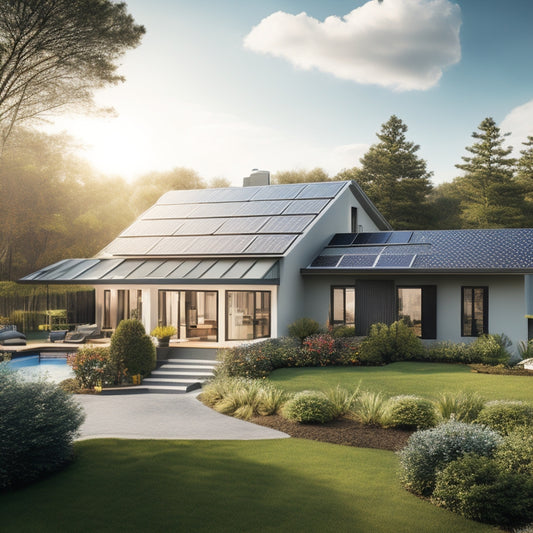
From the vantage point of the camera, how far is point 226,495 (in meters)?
7.56

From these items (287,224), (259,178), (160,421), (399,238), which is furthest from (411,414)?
(259,178)

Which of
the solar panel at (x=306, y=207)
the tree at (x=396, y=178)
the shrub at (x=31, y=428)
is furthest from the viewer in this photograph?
the tree at (x=396, y=178)

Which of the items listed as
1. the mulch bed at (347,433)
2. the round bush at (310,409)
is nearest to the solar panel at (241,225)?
the round bush at (310,409)

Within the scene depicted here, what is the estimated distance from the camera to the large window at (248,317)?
20853 mm

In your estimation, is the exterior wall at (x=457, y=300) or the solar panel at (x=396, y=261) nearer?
the exterior wall at (x=457, y=300)

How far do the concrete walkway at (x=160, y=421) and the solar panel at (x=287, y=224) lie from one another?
29.0 ft

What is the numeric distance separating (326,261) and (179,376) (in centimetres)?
785

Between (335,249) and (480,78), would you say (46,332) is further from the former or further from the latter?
(480,78)

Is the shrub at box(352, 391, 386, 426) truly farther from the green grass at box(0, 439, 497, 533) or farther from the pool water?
the pool water

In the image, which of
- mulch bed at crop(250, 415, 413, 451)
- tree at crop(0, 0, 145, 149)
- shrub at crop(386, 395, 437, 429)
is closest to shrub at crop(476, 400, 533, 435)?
shrub at crop(386, 395, 437, 429)

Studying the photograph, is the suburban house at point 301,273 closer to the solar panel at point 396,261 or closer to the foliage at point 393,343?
the solar panel at point 396,261

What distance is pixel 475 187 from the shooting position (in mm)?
43406

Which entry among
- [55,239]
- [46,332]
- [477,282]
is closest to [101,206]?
[55,239]

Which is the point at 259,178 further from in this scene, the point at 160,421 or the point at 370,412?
the point at 370,412
